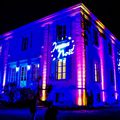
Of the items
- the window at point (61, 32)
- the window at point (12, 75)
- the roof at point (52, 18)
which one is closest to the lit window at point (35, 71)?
the window at point (12, 75)

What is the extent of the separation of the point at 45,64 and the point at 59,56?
2.35 m

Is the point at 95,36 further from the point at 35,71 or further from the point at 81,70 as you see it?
the point at 35,71

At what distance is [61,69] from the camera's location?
24531 mm

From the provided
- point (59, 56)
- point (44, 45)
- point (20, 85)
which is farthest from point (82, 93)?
point (20, 85)

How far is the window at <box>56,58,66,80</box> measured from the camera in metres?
24.3

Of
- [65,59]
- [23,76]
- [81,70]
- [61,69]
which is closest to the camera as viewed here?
[81,70]

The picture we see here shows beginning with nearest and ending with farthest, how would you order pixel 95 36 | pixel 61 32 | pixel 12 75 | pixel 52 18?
pixel 61 32, pixel 52 18, pixel 95 36, pixel 12 75

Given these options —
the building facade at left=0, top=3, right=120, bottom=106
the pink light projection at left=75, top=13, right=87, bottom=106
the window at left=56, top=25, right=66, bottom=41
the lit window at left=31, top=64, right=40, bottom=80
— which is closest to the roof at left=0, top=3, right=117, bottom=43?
the building facade at left=0, top=3, right=120, bottom=106

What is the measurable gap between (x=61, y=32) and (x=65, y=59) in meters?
3.82

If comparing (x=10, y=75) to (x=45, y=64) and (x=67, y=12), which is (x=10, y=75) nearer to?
(x=45, y=64)

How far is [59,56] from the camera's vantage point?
985 inches

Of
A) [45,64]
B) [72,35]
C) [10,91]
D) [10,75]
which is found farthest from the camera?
[10,75]

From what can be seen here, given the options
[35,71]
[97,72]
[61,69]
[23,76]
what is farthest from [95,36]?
[23,76]

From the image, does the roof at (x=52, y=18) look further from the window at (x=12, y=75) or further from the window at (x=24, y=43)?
the window at (x=12, y=75)
